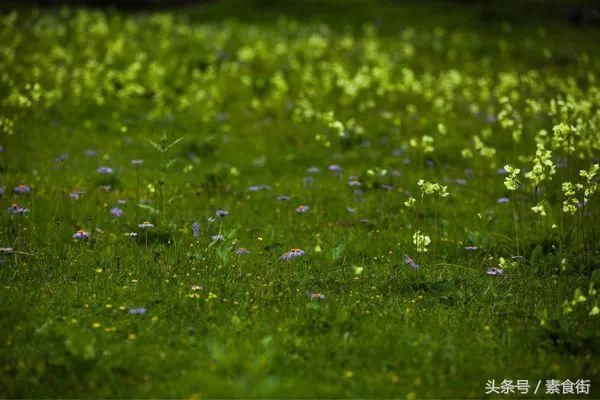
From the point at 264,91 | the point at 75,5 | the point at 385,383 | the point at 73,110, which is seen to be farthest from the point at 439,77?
the point at 75,5

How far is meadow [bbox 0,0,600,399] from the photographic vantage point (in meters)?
5.19

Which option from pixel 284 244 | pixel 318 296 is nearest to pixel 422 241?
pixel 318 296

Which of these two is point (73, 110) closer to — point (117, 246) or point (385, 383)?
point (117, 246)

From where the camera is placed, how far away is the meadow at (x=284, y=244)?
17.0 ft

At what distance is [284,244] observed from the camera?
26.3 ft

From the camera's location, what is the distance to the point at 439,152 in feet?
40.5

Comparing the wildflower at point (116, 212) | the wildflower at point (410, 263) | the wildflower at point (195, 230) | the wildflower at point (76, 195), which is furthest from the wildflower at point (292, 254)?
the wildflower at point (76, 195)

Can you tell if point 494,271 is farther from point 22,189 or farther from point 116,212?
point 22,189

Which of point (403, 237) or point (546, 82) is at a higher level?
point (546, 82)

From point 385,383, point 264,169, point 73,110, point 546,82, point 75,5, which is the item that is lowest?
point 385,383

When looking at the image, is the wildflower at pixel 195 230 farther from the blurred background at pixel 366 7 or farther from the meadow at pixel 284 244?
the blurred background at pixel 366 7

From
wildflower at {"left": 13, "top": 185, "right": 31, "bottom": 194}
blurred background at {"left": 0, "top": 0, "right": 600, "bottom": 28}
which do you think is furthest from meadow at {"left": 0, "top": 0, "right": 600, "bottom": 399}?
blurred background at {"left": 0, "top": 0, "right": 600, "bottom": 28}

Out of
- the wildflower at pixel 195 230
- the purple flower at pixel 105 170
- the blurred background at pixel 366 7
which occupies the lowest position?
the wildflower at pixel 195 230

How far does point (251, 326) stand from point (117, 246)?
2364 mm
